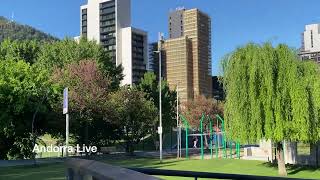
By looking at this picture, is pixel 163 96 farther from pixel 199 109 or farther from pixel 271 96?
pixel 271 96

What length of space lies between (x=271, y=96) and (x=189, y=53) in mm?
64205

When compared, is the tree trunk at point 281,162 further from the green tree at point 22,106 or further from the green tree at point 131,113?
the green tree at point 131,113

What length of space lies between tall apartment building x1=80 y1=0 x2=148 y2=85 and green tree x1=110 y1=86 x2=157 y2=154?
46335mm

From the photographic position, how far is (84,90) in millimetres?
44781

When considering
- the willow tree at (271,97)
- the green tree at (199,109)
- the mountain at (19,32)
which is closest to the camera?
the willow tree at (271,97)

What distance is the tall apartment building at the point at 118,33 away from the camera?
3959 inches

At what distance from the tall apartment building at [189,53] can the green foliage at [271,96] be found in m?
55.9

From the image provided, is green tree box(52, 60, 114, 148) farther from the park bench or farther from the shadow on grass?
the shadow on grass

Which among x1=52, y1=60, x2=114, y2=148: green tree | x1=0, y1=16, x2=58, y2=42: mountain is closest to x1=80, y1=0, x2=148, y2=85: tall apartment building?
x1=0, y1=16, x2=58, y2=42: mountain

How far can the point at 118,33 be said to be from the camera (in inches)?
4146

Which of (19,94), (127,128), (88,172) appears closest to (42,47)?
(127,128)

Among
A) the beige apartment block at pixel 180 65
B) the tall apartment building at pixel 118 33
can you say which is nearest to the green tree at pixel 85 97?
the beige apartment block at pixel 180 65

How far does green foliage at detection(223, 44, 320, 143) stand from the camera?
82.5 ft

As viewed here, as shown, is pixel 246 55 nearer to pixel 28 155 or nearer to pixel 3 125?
pixel 3 125
